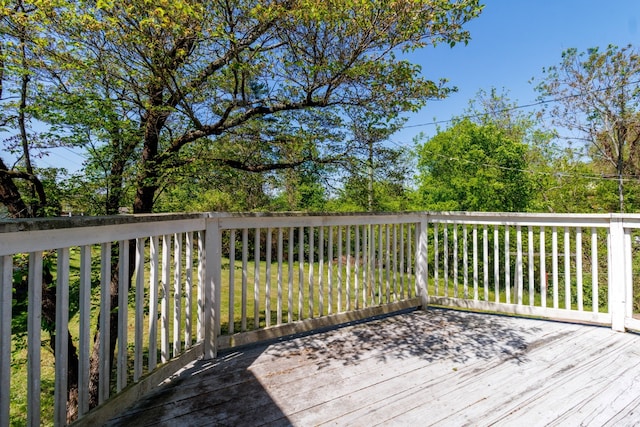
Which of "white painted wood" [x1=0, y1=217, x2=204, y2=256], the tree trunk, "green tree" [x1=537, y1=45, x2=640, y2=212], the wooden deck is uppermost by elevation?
"green tree" [x1=537, y1=45, x2=640, y2=212]

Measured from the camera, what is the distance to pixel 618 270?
2.77 m

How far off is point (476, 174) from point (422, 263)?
698 centimetres

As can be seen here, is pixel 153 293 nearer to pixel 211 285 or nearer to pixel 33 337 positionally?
pixel 211 285

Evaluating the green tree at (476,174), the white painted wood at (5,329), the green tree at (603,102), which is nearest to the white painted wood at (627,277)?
the white painted wood at (5,329)

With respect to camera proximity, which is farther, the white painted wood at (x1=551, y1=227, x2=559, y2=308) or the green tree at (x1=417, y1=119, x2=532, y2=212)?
the green tree at (x1=417, y1=119, x2=532, y2=212)

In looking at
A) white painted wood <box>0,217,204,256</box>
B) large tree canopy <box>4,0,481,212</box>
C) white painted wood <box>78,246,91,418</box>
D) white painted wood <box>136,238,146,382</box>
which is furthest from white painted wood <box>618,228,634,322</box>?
white painted wood <box>78,246,91,418</box>

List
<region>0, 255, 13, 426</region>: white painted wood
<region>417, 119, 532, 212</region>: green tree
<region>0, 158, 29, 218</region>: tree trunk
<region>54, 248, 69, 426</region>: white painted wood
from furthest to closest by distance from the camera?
<region>417, 119, 532, 212</region>: green tree → <region>0, 158, 29, 218</region>: tree trunk → <region>54, 248, 69, 426</region>: white painted wood → <region>0, 255, 13, 426</region>: white painted wood

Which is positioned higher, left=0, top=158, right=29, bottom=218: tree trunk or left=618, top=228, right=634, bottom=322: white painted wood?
left=0, top=158, right=29, bottom=218: tree trunk

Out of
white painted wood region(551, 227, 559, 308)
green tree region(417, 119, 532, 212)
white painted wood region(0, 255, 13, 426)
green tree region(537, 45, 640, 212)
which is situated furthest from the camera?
green tree region(537, 45, 640, 212)

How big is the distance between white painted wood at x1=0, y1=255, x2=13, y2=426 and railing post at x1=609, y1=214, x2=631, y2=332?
12.5ft

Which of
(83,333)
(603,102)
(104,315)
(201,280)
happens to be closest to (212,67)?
(201,280)

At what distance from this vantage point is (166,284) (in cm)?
187

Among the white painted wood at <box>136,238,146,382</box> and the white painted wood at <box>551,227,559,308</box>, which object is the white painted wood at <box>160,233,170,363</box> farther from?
the white painted wood at <box>551,227,559,308</box>

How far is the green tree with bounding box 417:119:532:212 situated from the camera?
9.41m
